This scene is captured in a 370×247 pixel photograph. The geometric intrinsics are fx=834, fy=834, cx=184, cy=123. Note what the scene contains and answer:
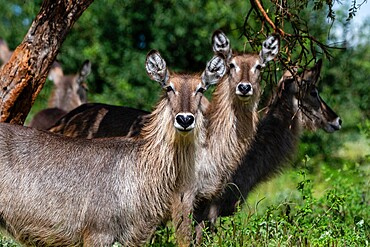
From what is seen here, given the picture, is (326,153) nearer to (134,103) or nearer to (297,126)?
(134,103)

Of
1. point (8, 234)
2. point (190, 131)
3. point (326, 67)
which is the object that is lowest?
point (8, 234)

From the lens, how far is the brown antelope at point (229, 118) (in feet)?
24.6

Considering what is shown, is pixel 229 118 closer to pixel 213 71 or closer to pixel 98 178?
pixel 213 71

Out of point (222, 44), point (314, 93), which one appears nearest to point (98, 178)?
point (222, 44)

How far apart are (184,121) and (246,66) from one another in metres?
1.73

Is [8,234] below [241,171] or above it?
below

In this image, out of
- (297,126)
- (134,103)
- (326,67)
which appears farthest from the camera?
(326,67)

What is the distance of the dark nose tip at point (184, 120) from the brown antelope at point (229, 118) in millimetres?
1271

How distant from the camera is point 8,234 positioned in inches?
239

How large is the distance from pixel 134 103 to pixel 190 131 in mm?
6764

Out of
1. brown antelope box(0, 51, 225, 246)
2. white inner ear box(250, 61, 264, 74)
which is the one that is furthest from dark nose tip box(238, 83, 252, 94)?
brown antelope box(0, 51, 225, 246)

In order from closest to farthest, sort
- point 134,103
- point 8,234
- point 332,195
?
point 8,234, point 332,195, point 134,103

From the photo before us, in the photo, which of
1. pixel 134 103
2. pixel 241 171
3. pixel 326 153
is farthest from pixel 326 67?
pixel 241 171

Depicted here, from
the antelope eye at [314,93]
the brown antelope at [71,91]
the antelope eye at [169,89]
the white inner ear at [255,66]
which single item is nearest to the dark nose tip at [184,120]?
the antelope eye at [169,89]
